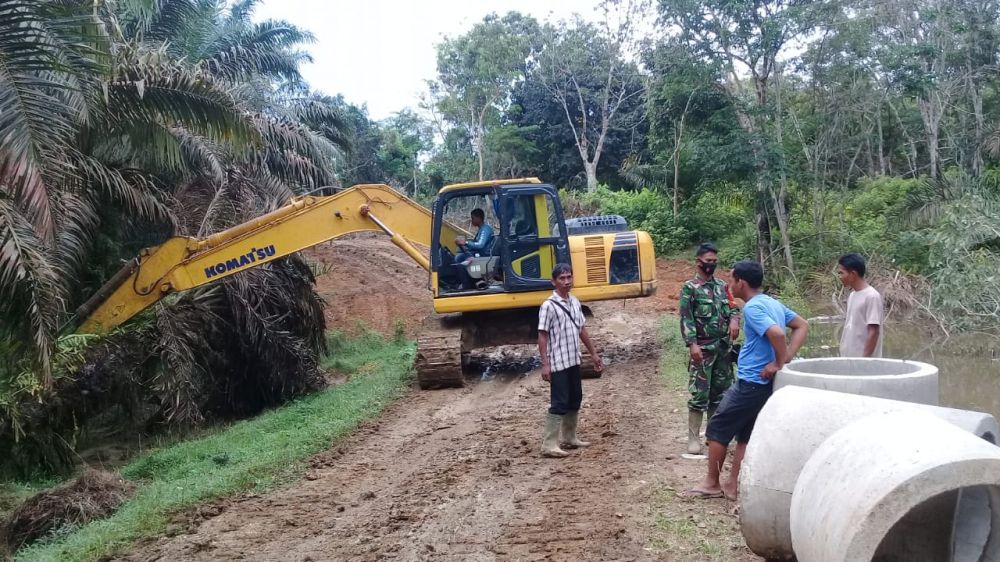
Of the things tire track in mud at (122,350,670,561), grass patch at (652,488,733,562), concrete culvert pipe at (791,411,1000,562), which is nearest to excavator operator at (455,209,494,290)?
tire track in mud at (122,350,670,561)

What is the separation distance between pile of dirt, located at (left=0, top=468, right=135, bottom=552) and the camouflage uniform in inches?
Result: 199

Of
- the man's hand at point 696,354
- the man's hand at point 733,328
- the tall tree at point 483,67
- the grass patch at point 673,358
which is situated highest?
the tall tree at point 483,67

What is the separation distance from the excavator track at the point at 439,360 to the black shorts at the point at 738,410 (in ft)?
19.1

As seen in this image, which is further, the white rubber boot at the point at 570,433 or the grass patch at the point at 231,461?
the white rubber boot at the point at 570,433

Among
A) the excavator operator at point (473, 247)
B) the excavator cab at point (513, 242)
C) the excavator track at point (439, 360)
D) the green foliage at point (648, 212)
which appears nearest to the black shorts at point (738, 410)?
the excavator track at point (439, 360)

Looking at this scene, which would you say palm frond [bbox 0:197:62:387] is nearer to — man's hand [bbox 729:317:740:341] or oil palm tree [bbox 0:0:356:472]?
oil palm tree [bbox 0:0:356:472]

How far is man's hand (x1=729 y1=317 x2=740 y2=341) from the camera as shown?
6.90 meters

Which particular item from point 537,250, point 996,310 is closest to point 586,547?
point 537,250

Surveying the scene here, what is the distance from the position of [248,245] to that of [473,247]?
2921mm

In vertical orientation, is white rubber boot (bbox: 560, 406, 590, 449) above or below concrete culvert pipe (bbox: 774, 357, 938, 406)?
below

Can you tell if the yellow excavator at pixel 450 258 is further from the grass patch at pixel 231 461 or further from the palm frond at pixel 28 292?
the palm frond at pixel 28 292

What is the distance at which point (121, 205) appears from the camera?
11766 millimetres

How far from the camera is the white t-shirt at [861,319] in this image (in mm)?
6340

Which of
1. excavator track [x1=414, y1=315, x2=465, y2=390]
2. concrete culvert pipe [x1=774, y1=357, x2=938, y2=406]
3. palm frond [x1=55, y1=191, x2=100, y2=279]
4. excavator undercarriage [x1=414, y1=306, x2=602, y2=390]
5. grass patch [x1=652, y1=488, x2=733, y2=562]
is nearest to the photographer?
concrete culvert pipe [x1=774, y1=357, x2=938, y2=406]
